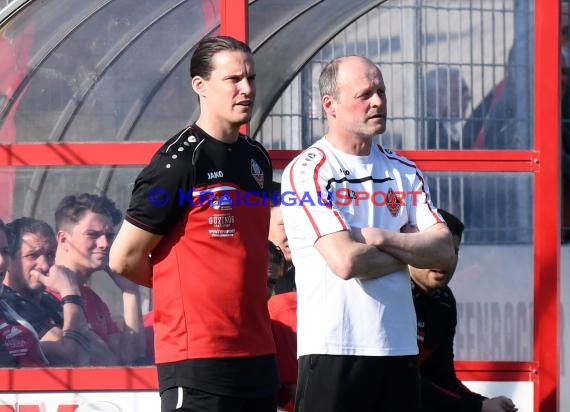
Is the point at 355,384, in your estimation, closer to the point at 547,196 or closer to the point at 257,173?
the point at 257,173

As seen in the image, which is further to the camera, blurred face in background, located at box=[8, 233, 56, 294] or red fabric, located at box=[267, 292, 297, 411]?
blurred face in background, located at box=[8, 233, 56, 294]

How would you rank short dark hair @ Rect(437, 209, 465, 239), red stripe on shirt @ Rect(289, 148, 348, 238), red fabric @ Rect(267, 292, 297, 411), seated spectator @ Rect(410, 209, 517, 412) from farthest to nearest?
short dark hair @ Rect(437, 209, 465, 239)
seated spectator @ Rect(410, 209, 517, 412)
red fabric @ Rect(267, 292, 297, 411)
red stripe on shirt @ Rect(289, 148, 348, 238)

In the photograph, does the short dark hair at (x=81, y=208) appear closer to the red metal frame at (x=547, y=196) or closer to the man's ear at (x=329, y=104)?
the man's ear at (x=329, y=104)

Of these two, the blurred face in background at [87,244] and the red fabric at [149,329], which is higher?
the blurred face in background at [87,244]

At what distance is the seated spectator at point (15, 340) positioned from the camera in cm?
490

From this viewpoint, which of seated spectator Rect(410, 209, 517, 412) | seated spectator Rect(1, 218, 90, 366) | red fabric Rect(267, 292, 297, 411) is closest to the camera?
red fabric Rect(267, 292, 297, 411)

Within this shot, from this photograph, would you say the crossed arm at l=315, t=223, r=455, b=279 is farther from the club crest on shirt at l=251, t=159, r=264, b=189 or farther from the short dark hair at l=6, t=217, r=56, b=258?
the short dark hair at l=6, t=217, r=56, b=258

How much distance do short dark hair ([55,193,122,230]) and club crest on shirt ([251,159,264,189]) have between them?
138 cm

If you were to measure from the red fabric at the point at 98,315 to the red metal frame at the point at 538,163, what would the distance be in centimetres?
23

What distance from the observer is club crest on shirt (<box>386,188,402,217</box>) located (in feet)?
12.0

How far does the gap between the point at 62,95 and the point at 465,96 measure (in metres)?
1.77

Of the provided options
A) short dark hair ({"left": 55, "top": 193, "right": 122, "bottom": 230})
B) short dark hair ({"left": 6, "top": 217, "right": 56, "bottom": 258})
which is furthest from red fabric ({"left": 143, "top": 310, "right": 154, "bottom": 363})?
short dark hair ({"left": 6, "top": 217, "right": 56, "bottom": 258})

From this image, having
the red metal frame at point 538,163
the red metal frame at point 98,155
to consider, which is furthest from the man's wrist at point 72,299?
the red metal frame at point 98,155

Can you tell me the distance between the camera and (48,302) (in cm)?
489
